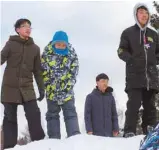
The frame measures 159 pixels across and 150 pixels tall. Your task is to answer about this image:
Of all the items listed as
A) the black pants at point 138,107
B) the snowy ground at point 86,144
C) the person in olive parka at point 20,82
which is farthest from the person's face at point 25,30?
the black pants at point 138,107

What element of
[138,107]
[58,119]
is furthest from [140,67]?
[58,119]

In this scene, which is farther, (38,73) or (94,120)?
(94,120)

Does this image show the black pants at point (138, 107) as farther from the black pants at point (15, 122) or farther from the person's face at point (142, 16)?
the black pants at point (15, 122)

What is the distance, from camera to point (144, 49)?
23.6 ft

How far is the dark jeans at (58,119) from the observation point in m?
7.20

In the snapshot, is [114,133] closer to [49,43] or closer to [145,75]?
[145,75]

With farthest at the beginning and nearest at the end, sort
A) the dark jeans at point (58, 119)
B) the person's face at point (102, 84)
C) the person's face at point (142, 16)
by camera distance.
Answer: the person's face at point (102, 84), the person's face at point (142, 16), the dark jeans at point (58, 119)

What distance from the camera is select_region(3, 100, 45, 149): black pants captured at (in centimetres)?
682

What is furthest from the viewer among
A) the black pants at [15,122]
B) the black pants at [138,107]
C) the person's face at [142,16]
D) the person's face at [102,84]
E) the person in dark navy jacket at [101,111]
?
the person's face at [102,84]

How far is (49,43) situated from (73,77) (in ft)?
2.36

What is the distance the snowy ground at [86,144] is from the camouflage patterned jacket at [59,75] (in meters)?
0.90

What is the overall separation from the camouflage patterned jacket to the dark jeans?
11 centimetres

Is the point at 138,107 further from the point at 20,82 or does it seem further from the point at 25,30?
the point at 25,30

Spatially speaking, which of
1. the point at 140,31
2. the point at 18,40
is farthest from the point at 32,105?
the point at 140,31
